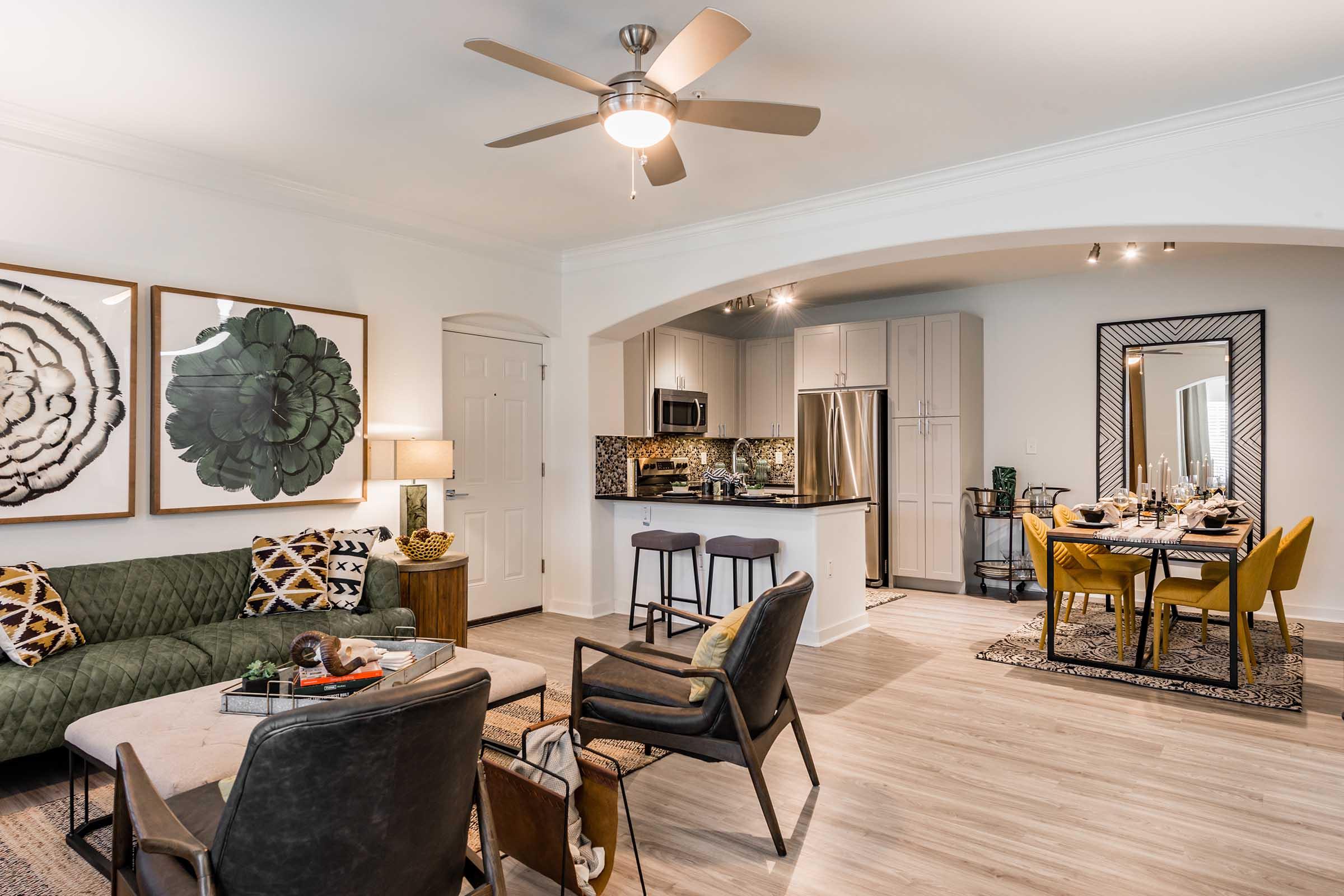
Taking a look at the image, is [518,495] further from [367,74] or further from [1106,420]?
[1106,420]

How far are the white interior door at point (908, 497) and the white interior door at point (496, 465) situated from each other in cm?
321

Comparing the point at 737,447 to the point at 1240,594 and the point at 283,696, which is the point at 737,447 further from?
the point at 283,696

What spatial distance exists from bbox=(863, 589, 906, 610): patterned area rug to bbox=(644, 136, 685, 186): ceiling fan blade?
3956mm

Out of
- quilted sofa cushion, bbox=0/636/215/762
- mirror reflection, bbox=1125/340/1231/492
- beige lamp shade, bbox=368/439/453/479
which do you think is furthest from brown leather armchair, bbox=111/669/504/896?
mirror reflection, bbox=1125/340/1231/492

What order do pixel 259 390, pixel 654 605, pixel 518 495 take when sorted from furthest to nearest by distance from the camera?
pixel 518 495, pixel 259 390, pixel 654 605

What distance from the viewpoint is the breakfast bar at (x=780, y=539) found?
5.01m

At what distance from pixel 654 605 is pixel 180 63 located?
2807mm

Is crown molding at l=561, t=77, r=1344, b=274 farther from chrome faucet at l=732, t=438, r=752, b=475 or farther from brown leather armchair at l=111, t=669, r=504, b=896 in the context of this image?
brown leather armchair at l=111, t=669, r=504, b=896

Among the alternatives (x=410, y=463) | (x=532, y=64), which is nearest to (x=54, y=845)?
(x=410, y=463)

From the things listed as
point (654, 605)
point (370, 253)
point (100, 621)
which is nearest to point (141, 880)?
point (654, 605)

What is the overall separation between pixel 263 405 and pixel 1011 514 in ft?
18.3

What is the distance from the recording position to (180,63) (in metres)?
2.97

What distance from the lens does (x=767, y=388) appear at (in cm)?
845

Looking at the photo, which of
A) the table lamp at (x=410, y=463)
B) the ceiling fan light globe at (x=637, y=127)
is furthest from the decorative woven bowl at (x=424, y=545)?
the ceiling fan light globe at (x=637, y=127)
